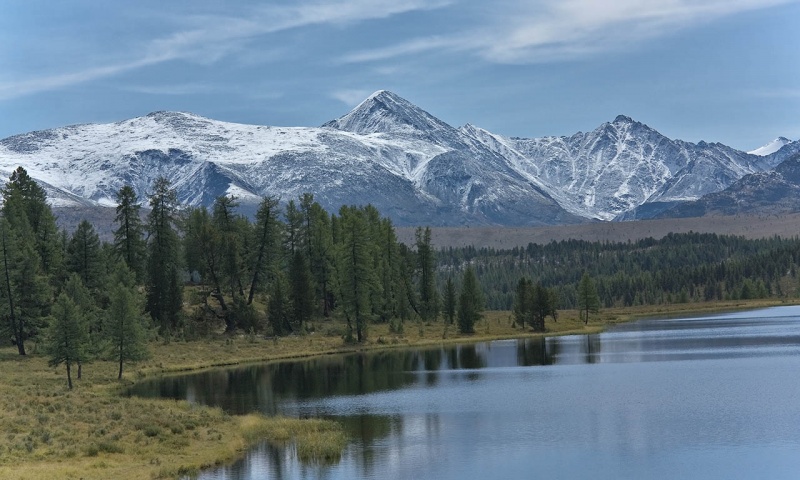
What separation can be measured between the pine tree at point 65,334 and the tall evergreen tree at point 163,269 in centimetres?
3409

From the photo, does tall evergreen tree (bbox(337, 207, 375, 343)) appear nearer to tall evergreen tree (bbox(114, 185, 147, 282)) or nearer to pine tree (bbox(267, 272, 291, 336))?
pine tree (bbox(267, 272, 291, 336))

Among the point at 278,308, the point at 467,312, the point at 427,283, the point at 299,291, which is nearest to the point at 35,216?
the point at 278,308

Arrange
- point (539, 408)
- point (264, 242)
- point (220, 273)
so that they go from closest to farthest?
point (539, 408)
point (220, 273)
point (264, 242)

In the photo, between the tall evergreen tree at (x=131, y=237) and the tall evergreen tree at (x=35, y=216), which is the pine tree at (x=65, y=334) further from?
the tall evergreen tree at (x=131, y=237)

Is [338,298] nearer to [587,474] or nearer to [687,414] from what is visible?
[687,414]

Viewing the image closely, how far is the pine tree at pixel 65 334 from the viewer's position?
79.9m

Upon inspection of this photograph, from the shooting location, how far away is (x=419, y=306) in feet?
510

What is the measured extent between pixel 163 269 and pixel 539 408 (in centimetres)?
6947

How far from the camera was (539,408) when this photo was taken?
64.1m

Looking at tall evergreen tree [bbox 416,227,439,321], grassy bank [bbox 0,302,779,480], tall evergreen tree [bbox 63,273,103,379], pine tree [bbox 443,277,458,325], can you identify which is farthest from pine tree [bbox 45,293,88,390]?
tall evergreen tree [bbox 416,227,439,321]

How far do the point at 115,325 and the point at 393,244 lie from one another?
6817 cm

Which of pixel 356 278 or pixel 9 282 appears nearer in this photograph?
pixel 9 282

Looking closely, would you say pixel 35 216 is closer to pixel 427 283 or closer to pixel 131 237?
pixel 131 237

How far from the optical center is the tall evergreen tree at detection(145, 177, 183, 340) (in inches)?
4690
